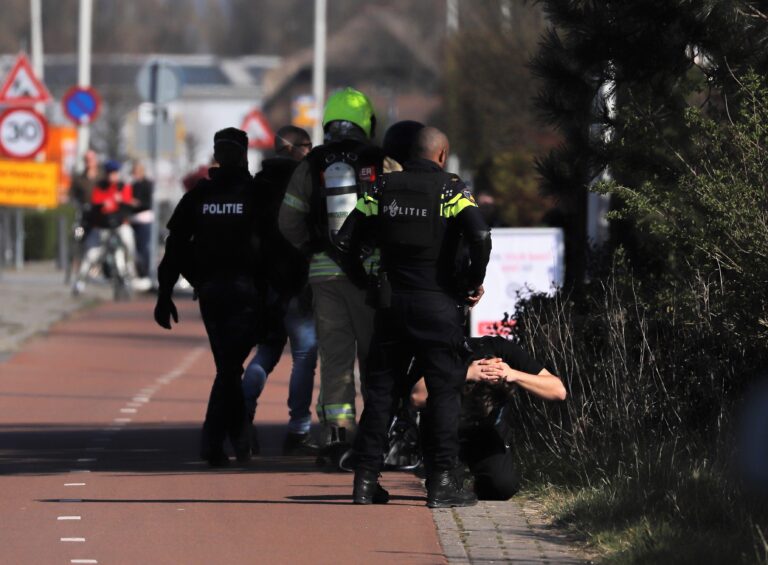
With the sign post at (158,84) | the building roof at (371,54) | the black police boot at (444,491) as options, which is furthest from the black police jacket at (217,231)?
the building roof at (371,54)

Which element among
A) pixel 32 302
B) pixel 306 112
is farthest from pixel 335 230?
pixel 306 112

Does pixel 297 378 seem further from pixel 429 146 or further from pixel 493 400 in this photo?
pixel 429 146

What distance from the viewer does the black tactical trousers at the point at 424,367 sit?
8305mm

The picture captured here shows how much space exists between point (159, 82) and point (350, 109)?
671 inches

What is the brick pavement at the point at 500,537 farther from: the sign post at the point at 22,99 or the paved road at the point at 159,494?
the sign post at the point at 22,99

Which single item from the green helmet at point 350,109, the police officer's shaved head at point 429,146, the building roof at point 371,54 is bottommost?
the police officer's shaved head at point 429,146

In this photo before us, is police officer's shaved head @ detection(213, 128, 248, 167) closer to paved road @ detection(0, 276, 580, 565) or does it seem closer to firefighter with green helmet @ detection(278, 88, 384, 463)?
firefighter with green helmet @ detection(278, 88, 384, 463)

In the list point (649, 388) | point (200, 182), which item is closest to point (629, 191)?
point (649, 388)

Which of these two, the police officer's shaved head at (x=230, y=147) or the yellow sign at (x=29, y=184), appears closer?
the police officer's shaved head at (x=230, y=147)

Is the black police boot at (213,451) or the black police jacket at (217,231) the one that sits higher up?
the black police jacket at (217,231)

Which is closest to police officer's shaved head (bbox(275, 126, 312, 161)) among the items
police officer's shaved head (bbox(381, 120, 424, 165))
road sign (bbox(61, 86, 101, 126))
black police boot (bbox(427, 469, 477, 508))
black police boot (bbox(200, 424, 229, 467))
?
police officer's shaved head (bbox(381, 120, 424, 165))

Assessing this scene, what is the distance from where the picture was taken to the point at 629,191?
860cm

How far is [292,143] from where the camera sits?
10781mm

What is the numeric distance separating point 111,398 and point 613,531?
6962 mm
